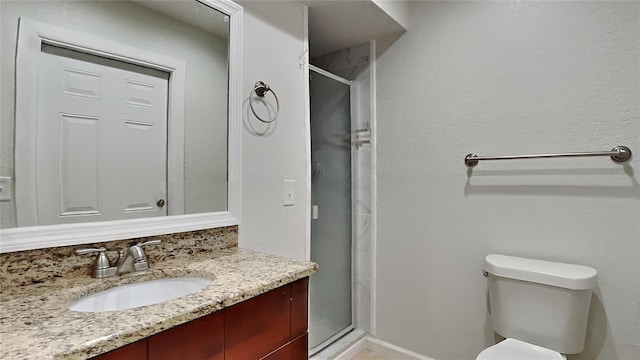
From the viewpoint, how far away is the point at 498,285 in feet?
5.24

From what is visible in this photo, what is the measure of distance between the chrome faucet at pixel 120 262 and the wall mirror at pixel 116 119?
6 centimetres

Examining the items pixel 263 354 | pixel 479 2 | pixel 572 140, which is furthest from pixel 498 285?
pixel 479 2

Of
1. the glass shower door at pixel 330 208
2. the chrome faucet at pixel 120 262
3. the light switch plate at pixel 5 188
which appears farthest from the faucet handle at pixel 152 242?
the glass shower door at pixel 330 208

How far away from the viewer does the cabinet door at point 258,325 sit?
0.89 meters

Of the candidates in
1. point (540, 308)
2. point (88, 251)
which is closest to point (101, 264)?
point (88, 251)

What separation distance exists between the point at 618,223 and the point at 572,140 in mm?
410

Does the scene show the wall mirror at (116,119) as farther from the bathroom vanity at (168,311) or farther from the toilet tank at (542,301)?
the toilet tank at (542,301)

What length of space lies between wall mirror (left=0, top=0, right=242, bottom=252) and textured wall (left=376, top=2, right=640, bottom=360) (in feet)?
3.71

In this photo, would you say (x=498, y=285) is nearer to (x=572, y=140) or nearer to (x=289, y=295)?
(x=572, y=140)

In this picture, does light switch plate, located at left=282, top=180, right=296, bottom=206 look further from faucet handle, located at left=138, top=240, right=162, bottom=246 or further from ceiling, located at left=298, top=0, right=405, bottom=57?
ceiling, located at left=298, top=0, right=405, bottom=57

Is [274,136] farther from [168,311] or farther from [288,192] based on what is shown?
[168,311]

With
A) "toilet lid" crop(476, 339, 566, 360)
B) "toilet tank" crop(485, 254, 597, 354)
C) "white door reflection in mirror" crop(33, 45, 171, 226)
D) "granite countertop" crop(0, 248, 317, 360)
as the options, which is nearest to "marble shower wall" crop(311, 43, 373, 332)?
"toilet tank" crop(485, 254, 597, 354)

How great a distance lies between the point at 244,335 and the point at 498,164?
4.99 feet

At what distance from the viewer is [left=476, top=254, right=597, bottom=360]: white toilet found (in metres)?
1.40
